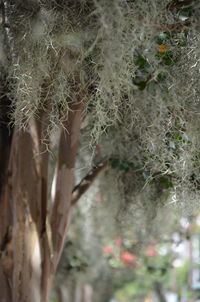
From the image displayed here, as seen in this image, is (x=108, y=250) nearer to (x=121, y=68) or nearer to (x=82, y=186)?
(x=82, y=186)

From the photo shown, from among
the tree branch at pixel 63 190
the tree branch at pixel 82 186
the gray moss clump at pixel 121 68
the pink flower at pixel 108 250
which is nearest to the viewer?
the gray moss clump at pixel 121 68

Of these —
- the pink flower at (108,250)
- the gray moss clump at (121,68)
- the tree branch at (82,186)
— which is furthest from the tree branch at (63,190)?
the pink flower at (108,250)

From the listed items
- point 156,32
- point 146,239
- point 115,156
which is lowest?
point 146,239

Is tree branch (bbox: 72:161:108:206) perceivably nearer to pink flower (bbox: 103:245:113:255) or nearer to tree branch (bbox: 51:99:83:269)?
tree branch (bbox: 51:99:83:269)

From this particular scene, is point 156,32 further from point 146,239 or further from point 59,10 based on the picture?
point 146,239

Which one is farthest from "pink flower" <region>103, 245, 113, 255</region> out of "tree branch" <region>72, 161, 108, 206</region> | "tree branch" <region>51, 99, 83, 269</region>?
"tree branch" <region>51, 99, 83, 269</region>

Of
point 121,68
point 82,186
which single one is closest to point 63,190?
point 82,186

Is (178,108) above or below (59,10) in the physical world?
below

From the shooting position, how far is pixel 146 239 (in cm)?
453

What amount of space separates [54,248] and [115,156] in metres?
0.65

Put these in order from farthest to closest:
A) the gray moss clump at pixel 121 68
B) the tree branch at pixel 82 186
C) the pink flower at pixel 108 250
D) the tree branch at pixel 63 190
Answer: the pink flower at pixel 108 250 → the tree branch at pixel 82 186 → the tree branch at pixel 63 190 → the gray moss clump at pixel 121 68

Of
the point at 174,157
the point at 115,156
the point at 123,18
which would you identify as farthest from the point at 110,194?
the point at 123,18

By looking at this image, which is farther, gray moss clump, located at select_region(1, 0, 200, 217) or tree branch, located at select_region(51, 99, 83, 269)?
tree branch, located at select_region(51, 99, 83, 269)

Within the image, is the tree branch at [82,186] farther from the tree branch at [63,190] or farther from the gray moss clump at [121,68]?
the gray moss clump at [121,68]
